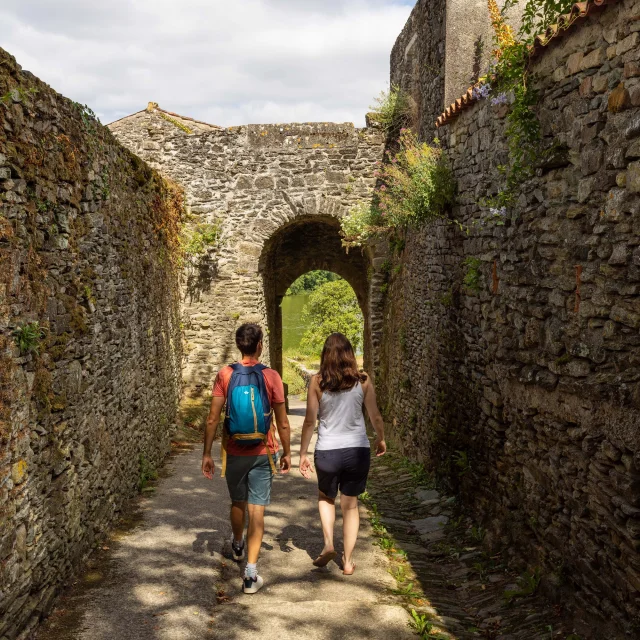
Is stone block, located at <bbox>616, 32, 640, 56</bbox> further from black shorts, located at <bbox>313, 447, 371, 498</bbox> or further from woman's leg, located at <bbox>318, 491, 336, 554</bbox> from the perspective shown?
woman's leg, located at <bbox>318, 491, 336, 554</bbox>

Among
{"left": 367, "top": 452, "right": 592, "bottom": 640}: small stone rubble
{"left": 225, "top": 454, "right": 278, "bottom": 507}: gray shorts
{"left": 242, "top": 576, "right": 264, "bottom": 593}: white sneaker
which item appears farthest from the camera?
{"left": 225, "top": 454, "right": 278, "bottom": 507}: gray shorts

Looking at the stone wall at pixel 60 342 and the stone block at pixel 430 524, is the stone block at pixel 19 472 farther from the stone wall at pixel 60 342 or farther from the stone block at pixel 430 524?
the stone block at pixel 430 524

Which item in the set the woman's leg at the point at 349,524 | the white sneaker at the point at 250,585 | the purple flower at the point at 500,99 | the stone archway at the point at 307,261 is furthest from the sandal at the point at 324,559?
the stone archway at the point at 307,261

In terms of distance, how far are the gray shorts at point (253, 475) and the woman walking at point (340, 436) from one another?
271mm

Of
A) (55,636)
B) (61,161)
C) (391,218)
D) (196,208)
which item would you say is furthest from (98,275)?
(196,208)

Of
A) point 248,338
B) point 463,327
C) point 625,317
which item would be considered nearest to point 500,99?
point 463,327

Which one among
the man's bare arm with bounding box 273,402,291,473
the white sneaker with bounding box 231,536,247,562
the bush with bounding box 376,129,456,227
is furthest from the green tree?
the man's bare arm with bounding box 273,402,291,473

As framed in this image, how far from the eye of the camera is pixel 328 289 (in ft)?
99.3

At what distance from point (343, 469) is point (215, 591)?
1098mm

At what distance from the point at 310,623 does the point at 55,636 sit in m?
1.35

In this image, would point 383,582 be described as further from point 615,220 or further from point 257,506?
point 615,220

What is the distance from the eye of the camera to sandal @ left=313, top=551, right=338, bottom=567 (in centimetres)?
434

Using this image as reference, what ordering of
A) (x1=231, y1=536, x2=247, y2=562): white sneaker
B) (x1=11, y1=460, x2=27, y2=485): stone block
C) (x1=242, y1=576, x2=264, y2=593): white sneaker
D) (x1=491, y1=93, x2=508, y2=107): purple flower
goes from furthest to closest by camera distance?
(x1=491, y1=93, x2=508, y2=107): purple flower < (x1=231, y1=536, x2=247, y2=562): white sneaker < (x1=242, y1=576, x2=264, y2=593): white sneaker < (x1=11, y1=460, x2=27, y2=485): stone block

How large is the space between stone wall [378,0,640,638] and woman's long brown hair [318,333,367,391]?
4.12ft
